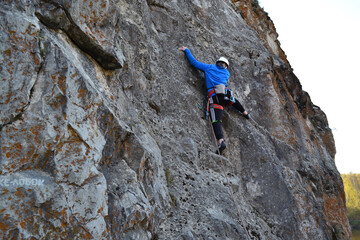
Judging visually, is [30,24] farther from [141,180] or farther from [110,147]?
[141,180]

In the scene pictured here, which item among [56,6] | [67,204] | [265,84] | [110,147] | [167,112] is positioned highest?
[265,84]

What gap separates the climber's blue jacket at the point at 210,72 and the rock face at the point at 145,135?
9.0 inches

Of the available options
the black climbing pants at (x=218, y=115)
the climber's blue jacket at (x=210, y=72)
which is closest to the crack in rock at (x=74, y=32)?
the black climbing pants at (x=218, y=115)

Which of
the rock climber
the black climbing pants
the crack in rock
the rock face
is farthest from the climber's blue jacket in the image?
the crack in rock

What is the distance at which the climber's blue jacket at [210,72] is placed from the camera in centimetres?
779

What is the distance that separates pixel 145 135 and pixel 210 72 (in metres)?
3.06

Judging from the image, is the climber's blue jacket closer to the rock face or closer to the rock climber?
the rock climber

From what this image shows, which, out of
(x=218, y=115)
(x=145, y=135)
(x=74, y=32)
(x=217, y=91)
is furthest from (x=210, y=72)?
(x=74, y=32)

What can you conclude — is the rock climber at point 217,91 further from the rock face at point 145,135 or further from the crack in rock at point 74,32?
the crack in rock at point 74,32

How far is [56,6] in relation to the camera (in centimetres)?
437

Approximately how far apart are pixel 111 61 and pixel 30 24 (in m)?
1.61

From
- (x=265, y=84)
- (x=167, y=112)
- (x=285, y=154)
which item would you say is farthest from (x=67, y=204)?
(x=265, y=84)

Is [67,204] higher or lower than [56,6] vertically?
lower

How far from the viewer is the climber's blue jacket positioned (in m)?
7.79
